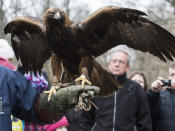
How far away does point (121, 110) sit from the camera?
13.4 feet

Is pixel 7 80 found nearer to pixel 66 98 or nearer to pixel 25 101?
pixel 25 101

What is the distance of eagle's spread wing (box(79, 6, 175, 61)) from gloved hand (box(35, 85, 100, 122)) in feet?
2.75

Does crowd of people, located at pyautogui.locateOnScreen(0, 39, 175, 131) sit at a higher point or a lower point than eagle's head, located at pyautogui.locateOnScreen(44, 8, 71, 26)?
lower

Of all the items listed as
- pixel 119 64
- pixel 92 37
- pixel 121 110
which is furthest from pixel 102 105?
pixel 92 37

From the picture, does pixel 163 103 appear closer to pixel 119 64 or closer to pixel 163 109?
pixel 163 109

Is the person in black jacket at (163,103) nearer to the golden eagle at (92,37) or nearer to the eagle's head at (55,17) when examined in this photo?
the golden eagle at (92,37)

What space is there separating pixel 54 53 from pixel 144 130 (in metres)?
1.86

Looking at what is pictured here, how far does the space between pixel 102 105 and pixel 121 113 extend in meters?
0.30

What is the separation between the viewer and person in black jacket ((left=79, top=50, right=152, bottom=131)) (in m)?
4.05

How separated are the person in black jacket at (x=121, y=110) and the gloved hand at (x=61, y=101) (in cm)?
140

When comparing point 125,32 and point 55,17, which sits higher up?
point 55,17

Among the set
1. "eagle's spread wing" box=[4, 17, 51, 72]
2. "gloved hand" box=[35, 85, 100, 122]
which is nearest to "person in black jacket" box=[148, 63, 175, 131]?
"eagle's spread wing" box=[4, 17, 51, 72]

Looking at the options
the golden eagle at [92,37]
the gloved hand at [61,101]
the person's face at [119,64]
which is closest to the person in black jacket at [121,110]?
the person's face at [119,64]

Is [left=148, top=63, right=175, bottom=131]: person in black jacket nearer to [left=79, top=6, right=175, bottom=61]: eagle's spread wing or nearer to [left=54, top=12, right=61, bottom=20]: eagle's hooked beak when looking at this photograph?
[left=79, top=6, right=175, bottom=61]: eagle's spread wing
